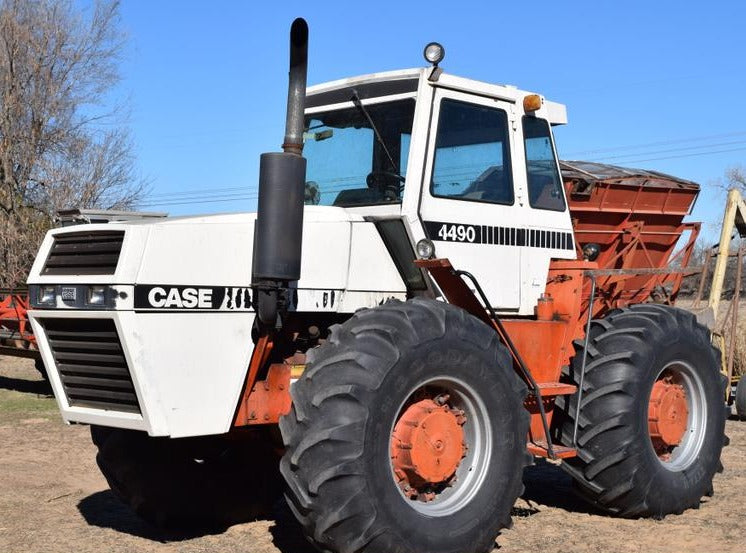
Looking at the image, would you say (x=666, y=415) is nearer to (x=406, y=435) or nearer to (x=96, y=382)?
(x=406, y=435)

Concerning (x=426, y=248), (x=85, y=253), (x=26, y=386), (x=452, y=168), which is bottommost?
(x=26, y=386)

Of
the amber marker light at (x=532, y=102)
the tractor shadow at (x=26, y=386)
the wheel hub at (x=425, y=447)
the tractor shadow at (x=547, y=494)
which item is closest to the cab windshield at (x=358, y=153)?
the amber marker light at (x=532, y=102)

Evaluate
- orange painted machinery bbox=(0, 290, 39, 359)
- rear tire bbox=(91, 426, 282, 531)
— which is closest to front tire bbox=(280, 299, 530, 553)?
rear tire bbox=(91, 426, 282, 531)

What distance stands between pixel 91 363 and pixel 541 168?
3.43m

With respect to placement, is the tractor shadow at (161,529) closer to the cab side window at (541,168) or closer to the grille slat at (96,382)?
the grille slat at (96,382)

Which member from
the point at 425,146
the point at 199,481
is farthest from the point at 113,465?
the point at 425,146

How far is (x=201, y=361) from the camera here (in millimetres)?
5434

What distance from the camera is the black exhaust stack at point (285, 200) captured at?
531cm

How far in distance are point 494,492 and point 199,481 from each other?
2.01 m

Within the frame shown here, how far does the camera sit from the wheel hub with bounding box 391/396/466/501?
557 centimetres

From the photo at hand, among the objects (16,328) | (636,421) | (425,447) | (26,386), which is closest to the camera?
(425,447)

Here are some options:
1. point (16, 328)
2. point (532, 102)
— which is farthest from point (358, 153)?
point (16, 328)

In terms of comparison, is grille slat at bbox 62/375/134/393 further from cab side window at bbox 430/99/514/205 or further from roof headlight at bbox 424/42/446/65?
roof headlight at bbox 424/42/446/65

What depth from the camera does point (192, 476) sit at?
6.63m
